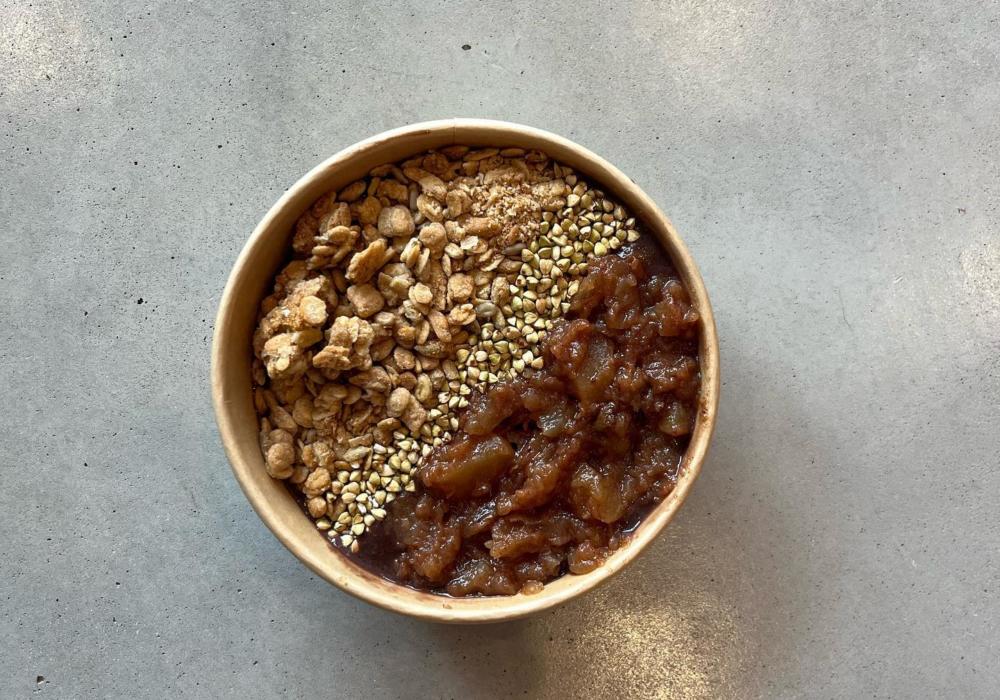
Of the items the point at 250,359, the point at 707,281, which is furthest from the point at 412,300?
the point at 707,281

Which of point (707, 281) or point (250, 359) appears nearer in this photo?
point (250, 359)

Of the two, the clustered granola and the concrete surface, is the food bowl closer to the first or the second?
the clustered granola

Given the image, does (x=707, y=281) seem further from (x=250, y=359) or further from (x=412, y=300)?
(x=250, y=359)

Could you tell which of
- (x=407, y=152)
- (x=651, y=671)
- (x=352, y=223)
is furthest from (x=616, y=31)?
(x=651, y=671)

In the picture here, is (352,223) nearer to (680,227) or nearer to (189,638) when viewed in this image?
(680,227)

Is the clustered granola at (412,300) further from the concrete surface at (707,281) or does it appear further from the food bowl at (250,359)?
the concrete surface at (707,281)

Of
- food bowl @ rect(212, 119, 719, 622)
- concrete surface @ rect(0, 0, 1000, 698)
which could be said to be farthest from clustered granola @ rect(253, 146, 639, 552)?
concrete surface @ rect(0, 0, 1000, 698)

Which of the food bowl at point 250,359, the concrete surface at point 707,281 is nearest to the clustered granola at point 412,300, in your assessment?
the food bowl at point 250,359
